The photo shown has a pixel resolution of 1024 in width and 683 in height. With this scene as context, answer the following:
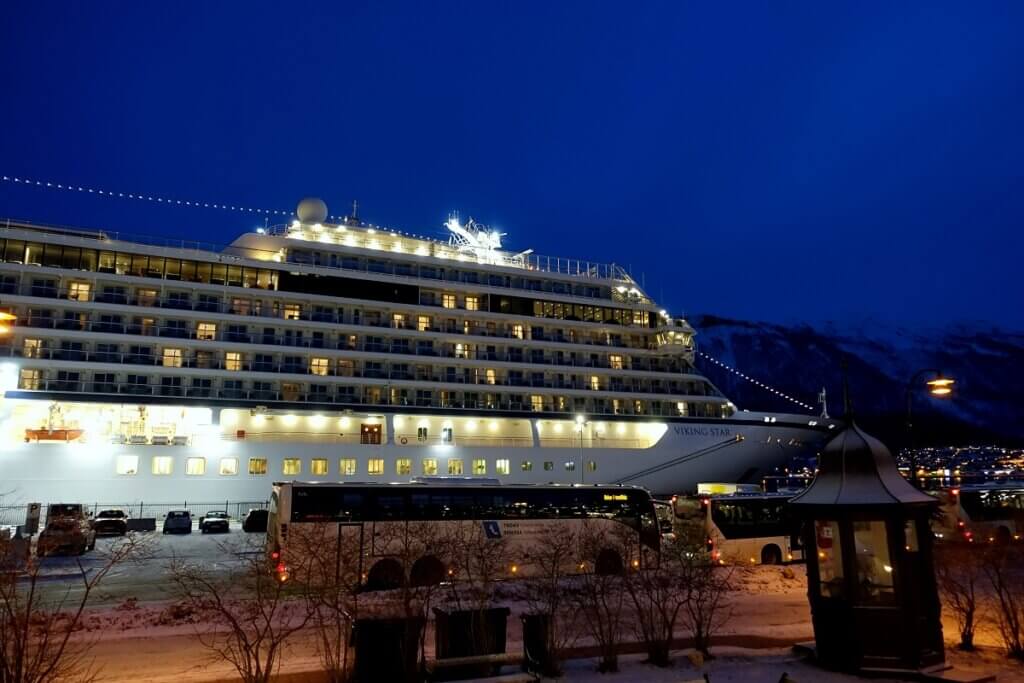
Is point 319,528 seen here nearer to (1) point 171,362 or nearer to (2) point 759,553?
(2) point 759,553

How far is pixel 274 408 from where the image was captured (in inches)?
1446

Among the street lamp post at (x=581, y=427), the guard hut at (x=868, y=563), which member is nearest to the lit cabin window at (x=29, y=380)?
the street lamp post at (x=581, y=427)

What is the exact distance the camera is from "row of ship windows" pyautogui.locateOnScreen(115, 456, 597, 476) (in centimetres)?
3300

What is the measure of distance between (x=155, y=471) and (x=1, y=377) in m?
8.57

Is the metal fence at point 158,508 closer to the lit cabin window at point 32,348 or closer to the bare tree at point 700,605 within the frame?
the lit cabin window at point 32,348

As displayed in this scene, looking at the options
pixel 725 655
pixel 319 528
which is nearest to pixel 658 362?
pixel 319 528

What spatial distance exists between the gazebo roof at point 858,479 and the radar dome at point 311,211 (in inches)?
1588

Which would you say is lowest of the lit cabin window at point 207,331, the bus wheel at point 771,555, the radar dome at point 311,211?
the bus wheel at point 771,555

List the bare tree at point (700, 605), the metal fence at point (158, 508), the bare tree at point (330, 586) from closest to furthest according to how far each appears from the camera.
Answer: the bare tree at point (330, 586), the bare tree at point (700, 605), the metal fence at point (158, 508)

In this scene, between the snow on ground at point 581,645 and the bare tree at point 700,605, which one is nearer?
the snow on ground at point 581,645

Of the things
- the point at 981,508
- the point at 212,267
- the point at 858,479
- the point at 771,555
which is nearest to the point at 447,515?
the point at 771,555

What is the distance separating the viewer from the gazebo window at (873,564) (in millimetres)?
8742

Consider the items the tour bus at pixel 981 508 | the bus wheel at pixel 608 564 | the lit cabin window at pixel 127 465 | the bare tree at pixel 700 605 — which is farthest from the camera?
the lit cabin window at pixel 127 465

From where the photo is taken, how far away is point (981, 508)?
84.2ft
